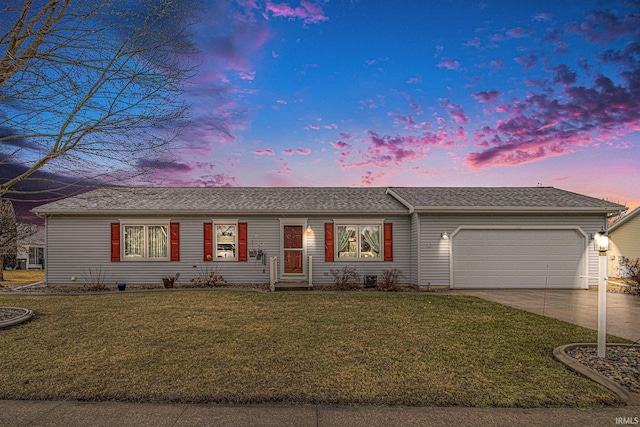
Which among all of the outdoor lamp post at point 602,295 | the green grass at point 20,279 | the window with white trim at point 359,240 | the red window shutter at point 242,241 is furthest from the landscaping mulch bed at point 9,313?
the outdoor lamp post at point 602,295

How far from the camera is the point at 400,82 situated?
12.3 m

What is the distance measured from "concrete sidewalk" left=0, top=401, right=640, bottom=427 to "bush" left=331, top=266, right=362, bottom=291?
9452 mm

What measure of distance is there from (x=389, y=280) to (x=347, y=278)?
1.55 metres

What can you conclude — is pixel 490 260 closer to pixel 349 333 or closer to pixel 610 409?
pixel 349 333

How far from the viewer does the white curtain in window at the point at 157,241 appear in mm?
13812

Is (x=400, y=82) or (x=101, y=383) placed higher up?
(x=400, y=82)

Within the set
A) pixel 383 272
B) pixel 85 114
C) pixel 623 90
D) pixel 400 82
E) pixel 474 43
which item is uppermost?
pixel 474 43

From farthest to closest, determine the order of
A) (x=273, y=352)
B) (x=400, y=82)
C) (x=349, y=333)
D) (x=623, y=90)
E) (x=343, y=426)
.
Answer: (x=400, y=82), (x=623, y=90), (x=349, y=333), (x=273, y=352), (x=343, y=426)

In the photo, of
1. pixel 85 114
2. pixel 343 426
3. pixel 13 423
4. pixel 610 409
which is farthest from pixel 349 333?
pixel 85 114

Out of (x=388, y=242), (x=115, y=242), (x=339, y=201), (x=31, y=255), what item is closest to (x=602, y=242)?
(x=388, y=242)

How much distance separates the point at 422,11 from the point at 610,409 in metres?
10.4

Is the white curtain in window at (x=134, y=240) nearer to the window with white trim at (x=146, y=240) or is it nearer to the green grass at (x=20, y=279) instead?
the window with white trim at (x=146, y=240)

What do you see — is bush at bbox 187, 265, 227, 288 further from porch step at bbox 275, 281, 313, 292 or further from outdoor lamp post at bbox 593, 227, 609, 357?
outdoor lamp post at bbox 593, 227, 609, 357

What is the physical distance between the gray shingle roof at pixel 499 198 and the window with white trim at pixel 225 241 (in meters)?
6.88
